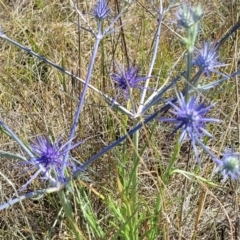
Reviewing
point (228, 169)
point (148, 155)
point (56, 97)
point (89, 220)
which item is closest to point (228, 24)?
point (148, 155)

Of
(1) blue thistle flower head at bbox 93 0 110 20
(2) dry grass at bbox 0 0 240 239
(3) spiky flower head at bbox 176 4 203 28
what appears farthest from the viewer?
(2) dry grass at bbox 0 0 240 239

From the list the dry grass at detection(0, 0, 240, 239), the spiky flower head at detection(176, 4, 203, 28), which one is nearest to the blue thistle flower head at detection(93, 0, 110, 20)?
the dry grass at detection(0, 0, 240, 239)

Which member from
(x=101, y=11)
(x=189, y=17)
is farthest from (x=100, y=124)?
(x=189, y=17)

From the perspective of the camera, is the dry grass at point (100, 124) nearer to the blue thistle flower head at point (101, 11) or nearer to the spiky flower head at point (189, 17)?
the blue thistle flower head at point (101, 11)

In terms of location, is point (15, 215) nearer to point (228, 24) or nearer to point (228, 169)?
point (228, 169)

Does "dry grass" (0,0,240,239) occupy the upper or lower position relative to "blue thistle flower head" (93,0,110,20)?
lower

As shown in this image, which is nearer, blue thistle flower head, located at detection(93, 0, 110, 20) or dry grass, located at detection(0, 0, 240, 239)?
blue thistle flower head, located at detection(93, 0, 110, 20)

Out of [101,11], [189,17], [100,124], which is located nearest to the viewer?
[189,17]

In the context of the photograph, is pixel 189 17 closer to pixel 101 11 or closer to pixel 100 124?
pixel 101 11

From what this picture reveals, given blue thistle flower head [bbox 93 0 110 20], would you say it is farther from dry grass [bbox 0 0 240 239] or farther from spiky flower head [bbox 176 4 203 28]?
spiky flower head [bbox 176 4 203 28]
